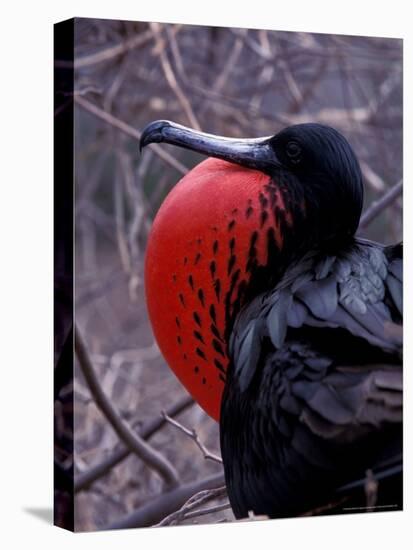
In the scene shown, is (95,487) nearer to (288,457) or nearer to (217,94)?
(288,457)

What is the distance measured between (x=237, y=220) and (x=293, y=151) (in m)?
0.23

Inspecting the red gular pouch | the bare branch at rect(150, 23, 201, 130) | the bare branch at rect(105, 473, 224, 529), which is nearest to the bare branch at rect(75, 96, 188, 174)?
the bare branch at rect(150, 23, 201, 130)

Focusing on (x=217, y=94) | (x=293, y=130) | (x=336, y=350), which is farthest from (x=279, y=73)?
(x=336, y=350)

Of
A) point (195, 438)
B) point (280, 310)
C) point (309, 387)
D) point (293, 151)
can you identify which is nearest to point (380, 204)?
point (293, 151)

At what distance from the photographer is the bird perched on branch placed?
4047 mm

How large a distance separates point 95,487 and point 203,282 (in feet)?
2.09

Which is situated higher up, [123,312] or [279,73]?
[279,73]

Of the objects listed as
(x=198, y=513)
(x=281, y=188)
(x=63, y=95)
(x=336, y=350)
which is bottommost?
(x=198, y=513)

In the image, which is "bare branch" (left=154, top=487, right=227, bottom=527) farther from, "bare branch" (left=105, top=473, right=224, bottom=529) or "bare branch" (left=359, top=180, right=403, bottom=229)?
"bare branch" (left=359, top=180, right=403, bottom=229)

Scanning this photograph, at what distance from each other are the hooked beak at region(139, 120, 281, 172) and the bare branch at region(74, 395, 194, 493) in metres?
0.68

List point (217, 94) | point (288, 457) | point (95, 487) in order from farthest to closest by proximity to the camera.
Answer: point (217, 94)
point (95, 487)
point (288, 457)

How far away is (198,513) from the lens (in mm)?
4254

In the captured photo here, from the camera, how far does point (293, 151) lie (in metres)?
4.16

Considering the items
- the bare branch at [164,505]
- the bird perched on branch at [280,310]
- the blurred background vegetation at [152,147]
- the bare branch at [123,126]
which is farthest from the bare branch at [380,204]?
the bare branch at [164,505]
